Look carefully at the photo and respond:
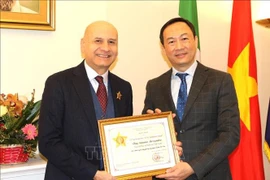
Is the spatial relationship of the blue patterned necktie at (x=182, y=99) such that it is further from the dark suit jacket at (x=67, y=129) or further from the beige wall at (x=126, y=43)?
the beige wall at (x=126, y=43)

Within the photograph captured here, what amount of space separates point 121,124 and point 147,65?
1.31 meters

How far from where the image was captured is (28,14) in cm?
253

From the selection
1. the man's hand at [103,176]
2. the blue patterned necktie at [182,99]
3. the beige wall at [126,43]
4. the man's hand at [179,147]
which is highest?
the beige wall at [126,43]

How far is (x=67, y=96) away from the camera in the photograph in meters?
1.80

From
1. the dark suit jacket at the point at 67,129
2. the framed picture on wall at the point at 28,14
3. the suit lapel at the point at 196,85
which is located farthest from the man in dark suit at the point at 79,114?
the framed picture on wall at the point at 28,14

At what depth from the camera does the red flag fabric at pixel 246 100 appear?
256 centimetres

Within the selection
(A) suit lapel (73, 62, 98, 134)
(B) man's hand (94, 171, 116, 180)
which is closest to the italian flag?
(A) suit lapel (73, 62, 98, 134)

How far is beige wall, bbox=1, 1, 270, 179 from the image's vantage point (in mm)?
2562

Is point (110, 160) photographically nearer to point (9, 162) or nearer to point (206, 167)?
point (206, 167)

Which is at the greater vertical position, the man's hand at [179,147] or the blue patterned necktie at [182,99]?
the blue patterned necktie at [182,99]

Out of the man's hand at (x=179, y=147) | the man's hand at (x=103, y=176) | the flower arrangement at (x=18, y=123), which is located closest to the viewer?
the man's hand at (x=103, y=176)

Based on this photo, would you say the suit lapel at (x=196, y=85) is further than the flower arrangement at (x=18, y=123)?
No

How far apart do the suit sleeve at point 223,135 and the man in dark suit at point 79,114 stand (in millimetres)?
457

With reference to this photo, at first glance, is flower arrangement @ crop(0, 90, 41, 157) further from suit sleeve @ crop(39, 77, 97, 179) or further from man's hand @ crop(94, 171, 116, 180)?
man's hand @ crop(94, 171, 116, 180)
